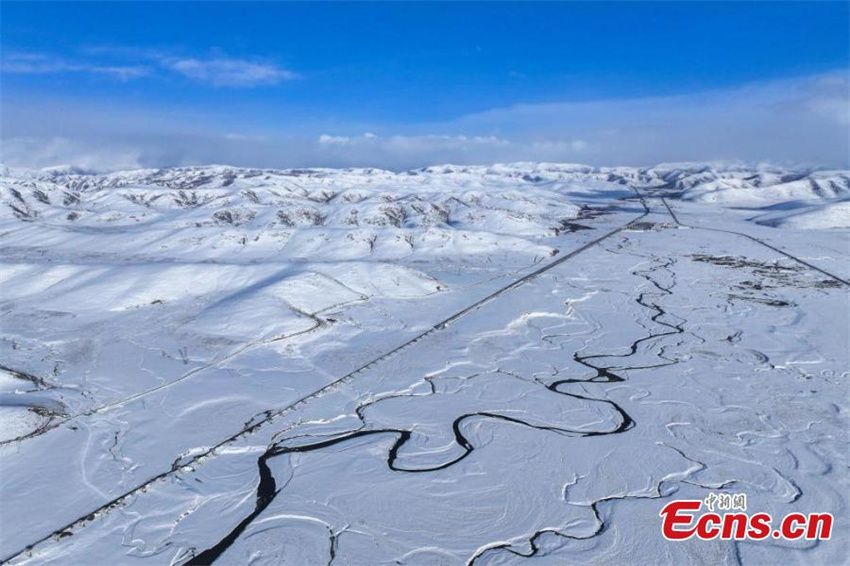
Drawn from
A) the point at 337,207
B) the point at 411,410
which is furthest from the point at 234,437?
the point at 337,207

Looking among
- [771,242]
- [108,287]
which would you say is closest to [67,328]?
[108,287]

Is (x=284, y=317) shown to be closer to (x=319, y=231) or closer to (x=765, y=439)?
(x=765, y=439)

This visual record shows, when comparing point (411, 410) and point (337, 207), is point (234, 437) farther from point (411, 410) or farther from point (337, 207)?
point (337, 207)

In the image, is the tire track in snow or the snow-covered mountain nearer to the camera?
the tire track in snow

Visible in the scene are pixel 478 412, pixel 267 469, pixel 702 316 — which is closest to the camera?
pixel 267 469

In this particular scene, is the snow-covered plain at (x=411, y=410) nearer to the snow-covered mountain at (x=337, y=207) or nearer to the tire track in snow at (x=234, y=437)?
the tire track in snow at (x=234, y=437)

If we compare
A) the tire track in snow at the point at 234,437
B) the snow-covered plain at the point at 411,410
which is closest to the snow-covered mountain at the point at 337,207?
the snow-covered plain at the point at 411,410

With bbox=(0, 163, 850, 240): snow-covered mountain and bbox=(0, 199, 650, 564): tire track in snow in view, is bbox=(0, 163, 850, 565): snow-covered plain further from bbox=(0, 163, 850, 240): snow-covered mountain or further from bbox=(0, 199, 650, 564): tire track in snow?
bbox=(0, 163, 850, 240): snow-covered mountain

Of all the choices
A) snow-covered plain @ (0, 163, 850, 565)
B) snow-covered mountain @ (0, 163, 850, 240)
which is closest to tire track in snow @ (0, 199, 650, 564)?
snow-covered plain @ (0, 163, 850, 565)
